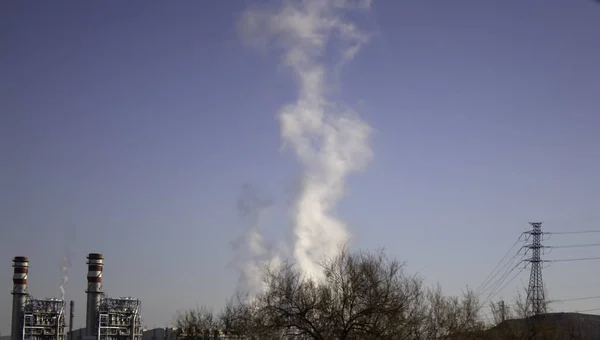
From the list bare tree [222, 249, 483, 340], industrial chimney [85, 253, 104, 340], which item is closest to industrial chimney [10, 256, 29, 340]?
industrial chimney [85, 253, 104, 340]

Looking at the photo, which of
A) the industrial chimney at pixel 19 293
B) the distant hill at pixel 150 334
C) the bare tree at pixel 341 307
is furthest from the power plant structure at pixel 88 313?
the bare tree at pixel 341 307

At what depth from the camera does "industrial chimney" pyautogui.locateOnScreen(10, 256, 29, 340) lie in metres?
103

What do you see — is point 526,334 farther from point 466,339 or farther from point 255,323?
point 255,323

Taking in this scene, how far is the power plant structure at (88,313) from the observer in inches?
4023

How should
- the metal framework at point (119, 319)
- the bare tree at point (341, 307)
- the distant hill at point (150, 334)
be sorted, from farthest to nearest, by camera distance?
1. the distant hill at point (150, 334)
2. the metal framework at point (119, 319)
3. the bare tree at point (341, 307)

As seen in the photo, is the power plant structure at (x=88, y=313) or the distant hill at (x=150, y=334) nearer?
the power plant structure at (x=88, y=313)

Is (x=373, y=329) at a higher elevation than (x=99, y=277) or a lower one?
lower

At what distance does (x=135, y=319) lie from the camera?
105750 mm

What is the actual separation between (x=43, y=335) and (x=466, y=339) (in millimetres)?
76841

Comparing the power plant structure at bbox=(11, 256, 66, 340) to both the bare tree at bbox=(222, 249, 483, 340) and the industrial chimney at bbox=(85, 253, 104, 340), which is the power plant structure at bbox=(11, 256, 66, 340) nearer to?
the industrial chimney at bbox=(85, 253, 104, 340)

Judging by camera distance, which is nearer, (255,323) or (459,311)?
(255,323)

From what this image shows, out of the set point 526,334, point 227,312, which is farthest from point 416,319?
point 227,312

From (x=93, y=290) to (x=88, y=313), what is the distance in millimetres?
3305

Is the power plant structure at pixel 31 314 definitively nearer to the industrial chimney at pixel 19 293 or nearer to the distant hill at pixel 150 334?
the industrial chimney at pixel 19 293
